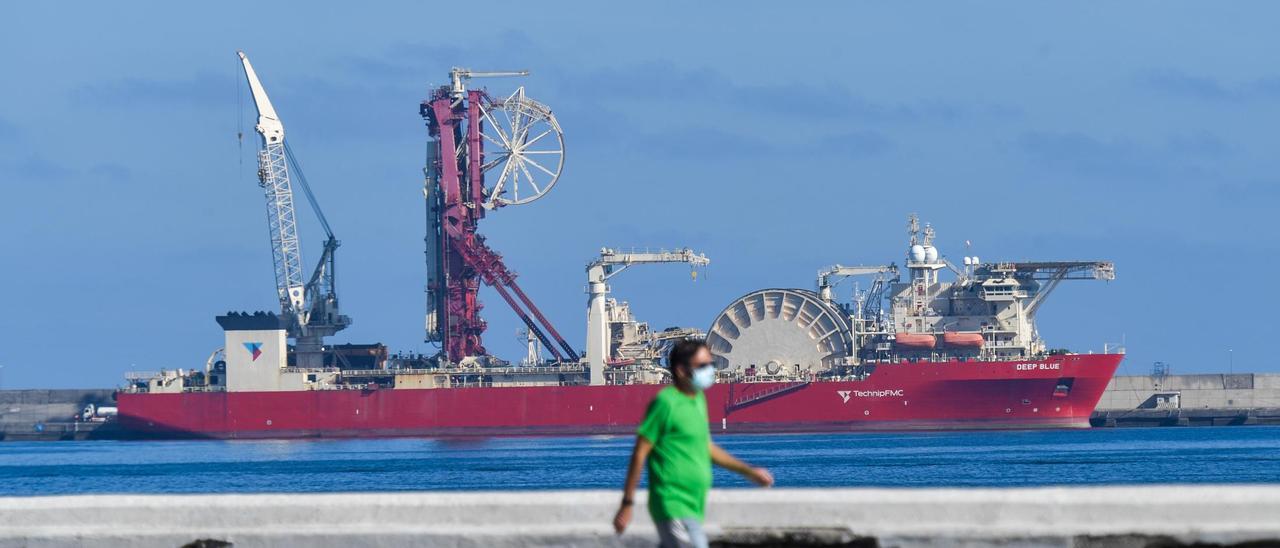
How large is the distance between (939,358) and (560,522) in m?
52.1

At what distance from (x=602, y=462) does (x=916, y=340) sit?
20016 mm

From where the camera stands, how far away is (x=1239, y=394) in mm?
80375

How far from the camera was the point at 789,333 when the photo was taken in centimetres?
6191

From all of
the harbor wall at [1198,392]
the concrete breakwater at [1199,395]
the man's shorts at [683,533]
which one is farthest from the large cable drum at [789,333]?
the man's shorts at [683,533]

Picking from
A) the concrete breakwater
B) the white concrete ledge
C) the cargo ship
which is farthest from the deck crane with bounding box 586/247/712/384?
the white concrete ledge

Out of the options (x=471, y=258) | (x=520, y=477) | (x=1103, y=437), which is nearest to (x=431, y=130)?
(x=471, y=258)

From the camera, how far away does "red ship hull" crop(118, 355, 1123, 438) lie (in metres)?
59.1

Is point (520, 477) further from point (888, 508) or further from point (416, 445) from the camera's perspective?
point (888, 508)

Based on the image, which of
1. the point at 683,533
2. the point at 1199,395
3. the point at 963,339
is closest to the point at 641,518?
the point at 683,533

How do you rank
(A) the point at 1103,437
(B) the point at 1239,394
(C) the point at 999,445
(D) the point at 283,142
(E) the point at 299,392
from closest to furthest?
(C) the point at 999,445 → (A) the point at 1103,437 → (E) the point at 299,392 → (D) the point at 283,142 → (B) the point at 1239,394

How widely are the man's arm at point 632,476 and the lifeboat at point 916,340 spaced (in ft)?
173

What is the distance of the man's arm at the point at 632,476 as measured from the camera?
25.5 ft

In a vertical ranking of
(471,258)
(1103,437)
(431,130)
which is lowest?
(1103,437)

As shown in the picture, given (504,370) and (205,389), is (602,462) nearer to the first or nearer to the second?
(504,370)
